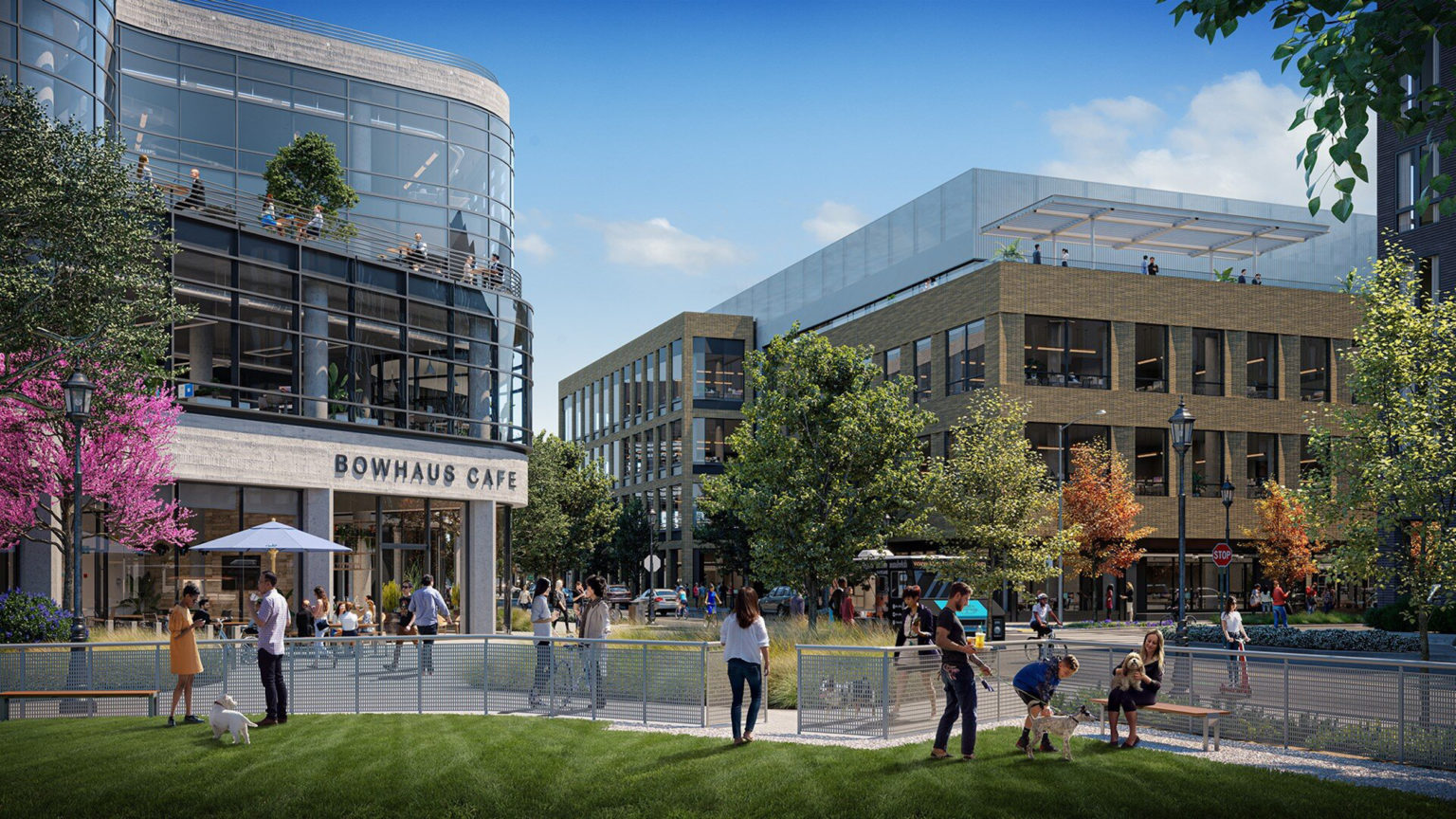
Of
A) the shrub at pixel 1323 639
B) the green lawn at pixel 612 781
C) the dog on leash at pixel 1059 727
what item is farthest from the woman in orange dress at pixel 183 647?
the shrub at pixel 1323 639

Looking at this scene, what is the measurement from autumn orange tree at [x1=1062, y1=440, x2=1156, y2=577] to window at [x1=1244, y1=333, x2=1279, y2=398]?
26.5ft

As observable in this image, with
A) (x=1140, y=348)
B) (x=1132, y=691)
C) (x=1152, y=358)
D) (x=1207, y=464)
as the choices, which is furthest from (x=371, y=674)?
(x=1207, y=464)

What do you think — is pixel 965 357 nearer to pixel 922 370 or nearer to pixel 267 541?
pixel 922 370

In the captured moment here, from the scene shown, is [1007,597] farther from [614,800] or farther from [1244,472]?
[614,800]

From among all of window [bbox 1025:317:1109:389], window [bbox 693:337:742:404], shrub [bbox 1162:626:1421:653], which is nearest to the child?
shrub [bbox 1162:626:1421:653]

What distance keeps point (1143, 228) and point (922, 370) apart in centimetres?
1145

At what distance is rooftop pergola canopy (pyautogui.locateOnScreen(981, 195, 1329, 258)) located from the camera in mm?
55188

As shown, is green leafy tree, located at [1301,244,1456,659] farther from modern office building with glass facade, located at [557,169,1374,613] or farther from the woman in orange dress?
A: modern office building with glass facade, located at [557,169,1374,613]

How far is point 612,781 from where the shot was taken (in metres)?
12.5

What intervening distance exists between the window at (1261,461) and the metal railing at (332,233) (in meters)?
32.4

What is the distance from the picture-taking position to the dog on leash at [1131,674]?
1440cm

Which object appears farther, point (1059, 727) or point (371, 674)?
point (371, 674)

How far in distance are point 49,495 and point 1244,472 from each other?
4516 centimetres

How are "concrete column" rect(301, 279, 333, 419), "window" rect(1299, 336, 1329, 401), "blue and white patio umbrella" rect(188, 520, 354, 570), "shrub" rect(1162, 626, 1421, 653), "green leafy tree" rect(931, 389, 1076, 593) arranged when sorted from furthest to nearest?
"window" rect(1299, 336, 1329, 401), "green leafy tree" rect(931, 389, 1076, 593), "concrete column" rect(301, 279, 333, 419), "shrub" rect(1162, 626, 1421, 653), "blue and white patio umbrella" rect(188, 520, 354, 570)
